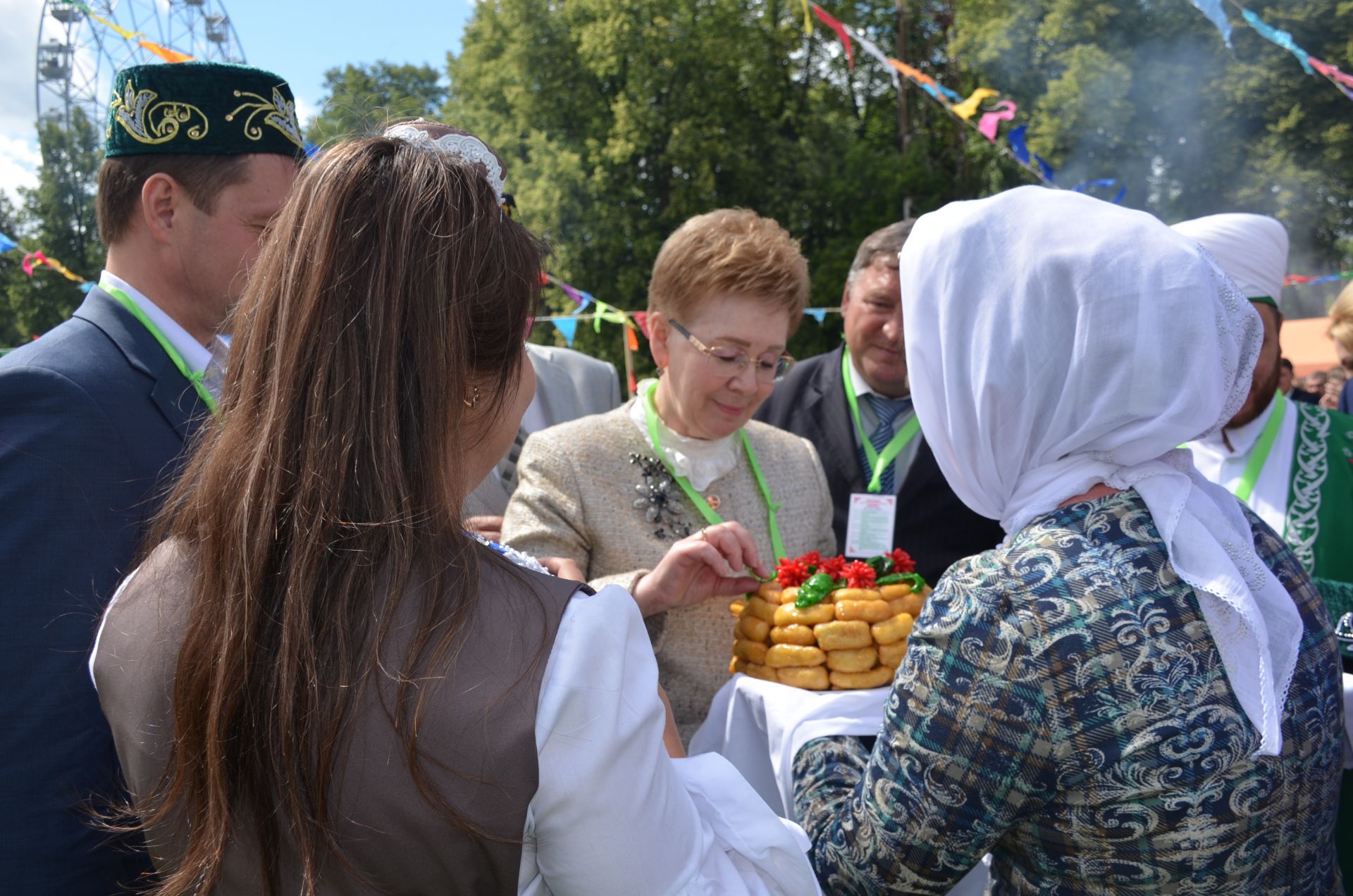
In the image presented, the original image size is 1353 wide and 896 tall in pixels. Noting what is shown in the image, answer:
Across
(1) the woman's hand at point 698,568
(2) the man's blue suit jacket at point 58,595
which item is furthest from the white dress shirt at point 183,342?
(1) the woman's hand at point 698,568

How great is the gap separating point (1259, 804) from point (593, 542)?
160 centimetres

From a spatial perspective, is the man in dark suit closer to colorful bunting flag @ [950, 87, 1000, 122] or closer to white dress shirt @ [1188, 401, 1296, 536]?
white dress shirt @ [1188, 401, 1296, 536]

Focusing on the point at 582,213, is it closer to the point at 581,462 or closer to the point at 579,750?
the point at 581,462

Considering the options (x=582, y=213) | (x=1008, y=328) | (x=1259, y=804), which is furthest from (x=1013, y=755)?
(x=582, y=213)

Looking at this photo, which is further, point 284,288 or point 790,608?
point 790,608

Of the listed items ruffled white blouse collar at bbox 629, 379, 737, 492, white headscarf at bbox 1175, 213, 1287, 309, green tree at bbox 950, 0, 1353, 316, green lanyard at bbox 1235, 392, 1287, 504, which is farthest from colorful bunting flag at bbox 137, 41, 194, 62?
green tree at bbox 950, 0, 1353, 316

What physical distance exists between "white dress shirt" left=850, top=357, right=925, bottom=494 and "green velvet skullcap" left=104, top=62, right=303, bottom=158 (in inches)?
88.3

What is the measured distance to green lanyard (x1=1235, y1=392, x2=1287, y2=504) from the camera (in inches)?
130

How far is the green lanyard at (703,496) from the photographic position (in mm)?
2666

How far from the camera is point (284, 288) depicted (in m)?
1.07

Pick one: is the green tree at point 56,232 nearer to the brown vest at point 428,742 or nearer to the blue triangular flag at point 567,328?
the blue triangular flag at point 567,328

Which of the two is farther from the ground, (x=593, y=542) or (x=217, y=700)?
(x=217, y=700)

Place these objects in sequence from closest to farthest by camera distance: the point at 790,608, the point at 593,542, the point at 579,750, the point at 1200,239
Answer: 1. the point at 579,750
2. the point at 790,608
3. the point at 593,542
4. the point at 1200,239

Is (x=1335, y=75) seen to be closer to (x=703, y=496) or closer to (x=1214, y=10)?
(x=1214, y=10)
